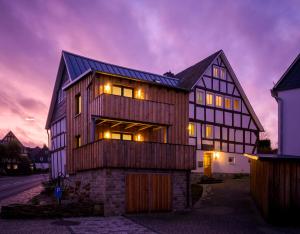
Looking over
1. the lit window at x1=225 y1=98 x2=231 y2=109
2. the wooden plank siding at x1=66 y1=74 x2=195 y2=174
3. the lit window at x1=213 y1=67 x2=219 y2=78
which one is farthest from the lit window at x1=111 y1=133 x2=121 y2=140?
the lit window at x1=225 y1=98 x2=231 y2=109

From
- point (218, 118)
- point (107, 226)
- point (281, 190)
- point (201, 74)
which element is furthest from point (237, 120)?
point (107, 226)

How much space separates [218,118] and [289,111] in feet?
38.8

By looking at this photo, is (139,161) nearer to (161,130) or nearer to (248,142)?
(161,130)

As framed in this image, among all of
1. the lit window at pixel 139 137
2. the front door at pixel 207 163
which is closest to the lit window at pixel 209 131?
the front door at pixel 207 163

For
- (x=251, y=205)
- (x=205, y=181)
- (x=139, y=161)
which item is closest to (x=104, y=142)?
(x=139, y=161)

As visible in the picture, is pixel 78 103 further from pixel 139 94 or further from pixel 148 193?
pixel 148 193

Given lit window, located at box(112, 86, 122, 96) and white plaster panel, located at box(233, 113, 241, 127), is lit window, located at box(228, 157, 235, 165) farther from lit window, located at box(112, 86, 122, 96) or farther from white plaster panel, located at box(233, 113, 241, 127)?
lit window, located at box(112, 86, 122, 96)

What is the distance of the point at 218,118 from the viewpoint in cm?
3506

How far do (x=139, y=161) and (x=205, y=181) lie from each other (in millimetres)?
12545

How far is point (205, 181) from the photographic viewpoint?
104 feet

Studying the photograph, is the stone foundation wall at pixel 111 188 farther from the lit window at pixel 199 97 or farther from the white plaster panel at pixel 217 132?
the white plaster panel at pixel 217 132

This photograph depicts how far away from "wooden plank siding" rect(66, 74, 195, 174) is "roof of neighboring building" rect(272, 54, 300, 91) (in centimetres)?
603

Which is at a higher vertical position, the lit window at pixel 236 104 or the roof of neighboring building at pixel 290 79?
the roof of neighboring building at pixel 290 79

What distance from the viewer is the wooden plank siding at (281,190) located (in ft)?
57.6
